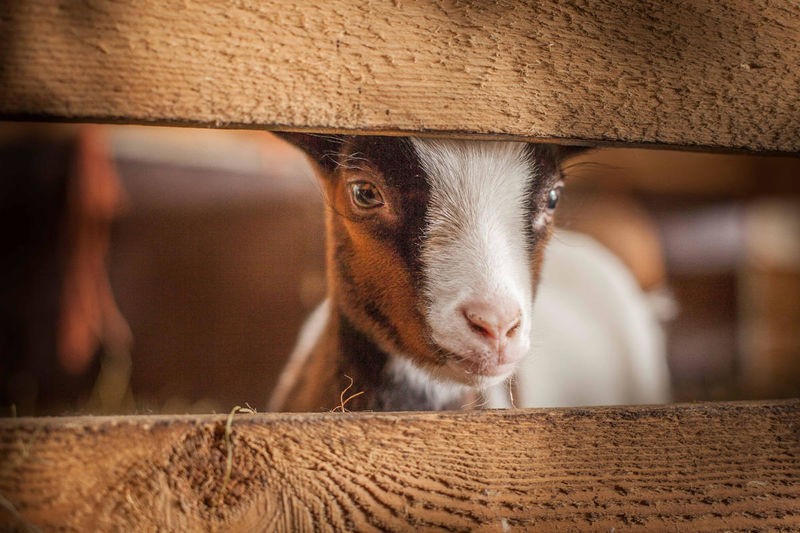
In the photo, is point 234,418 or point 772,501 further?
point 772,501

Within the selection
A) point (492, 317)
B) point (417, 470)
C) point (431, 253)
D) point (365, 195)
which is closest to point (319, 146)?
point (365, 195)

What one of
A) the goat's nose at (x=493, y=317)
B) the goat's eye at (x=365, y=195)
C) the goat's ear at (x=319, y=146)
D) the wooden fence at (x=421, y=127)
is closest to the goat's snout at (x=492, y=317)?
the goat's nose at (x=493, y=317)

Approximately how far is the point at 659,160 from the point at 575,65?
3.66 feet

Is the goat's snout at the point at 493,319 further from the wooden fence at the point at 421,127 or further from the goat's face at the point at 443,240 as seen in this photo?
the wooden fence at the point at 421,127

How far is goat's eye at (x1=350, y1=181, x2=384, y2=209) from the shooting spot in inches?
43.1

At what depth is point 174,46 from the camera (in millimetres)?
819

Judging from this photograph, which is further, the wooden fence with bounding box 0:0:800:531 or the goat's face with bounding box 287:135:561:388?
the goat's face with bounding box 287:135:561:388

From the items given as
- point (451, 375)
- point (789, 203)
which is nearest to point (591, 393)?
point (451, 375)

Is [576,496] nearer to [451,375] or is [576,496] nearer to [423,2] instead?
[451,375]

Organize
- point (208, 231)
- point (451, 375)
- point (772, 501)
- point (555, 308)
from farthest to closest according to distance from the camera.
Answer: point (555, 308), point (208, 231), point (451, 375), point (772, 501)

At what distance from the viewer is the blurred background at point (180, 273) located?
138cm

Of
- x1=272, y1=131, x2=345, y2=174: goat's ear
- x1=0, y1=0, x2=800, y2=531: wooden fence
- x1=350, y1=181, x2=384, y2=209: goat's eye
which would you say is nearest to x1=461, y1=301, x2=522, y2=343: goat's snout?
x1=0, y1=0, x2=800, y2=531: wooden fence

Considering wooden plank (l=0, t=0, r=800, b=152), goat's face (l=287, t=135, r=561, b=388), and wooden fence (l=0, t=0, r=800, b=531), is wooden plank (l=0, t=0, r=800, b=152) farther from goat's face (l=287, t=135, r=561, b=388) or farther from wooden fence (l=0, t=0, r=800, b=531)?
goat's face (l=287, t=135, r=561, b=388)

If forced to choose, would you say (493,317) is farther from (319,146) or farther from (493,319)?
(319,146)
